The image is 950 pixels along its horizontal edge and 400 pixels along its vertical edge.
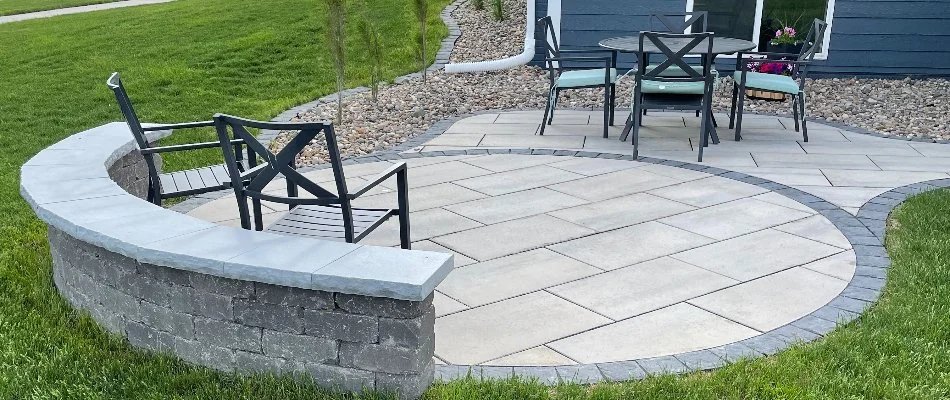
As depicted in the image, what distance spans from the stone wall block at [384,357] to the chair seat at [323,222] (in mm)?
646

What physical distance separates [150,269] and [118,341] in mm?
384

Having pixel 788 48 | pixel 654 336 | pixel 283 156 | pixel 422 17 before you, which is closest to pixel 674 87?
pixel 654 336

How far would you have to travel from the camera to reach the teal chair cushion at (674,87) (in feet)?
19.1

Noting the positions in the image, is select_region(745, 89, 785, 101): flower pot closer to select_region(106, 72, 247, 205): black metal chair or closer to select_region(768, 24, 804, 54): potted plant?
select_region(768, 24, 804, 54): potted plant

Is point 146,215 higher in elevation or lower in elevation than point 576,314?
higher

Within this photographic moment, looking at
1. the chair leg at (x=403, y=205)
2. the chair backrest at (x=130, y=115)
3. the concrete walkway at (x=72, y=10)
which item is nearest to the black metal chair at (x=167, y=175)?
the chair backrest at (x=130, y=115)

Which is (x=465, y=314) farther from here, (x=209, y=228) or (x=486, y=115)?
(x=486, y=115)

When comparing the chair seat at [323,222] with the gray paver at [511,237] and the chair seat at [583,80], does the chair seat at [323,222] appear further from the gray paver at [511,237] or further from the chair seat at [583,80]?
the chair seat at [583,80]

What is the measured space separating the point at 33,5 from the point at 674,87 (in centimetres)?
1534

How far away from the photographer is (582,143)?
6.22 m

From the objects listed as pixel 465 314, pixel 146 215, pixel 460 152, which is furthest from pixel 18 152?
pixel 465 314

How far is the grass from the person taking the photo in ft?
52.5

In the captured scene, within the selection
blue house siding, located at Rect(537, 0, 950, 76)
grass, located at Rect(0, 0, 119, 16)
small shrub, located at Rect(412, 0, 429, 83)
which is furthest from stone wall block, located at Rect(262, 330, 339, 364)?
grass, located at Rect(0, 0, 119, 16)

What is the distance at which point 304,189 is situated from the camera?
315cm
